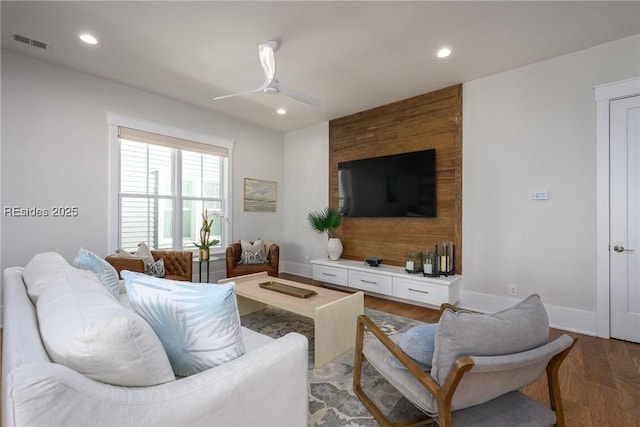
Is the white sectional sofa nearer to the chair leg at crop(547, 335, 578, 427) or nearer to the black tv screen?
the chair leg at crop(547, 335, 578, 427)

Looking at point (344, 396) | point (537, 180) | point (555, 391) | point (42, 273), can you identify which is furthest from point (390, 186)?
point (42, 273)

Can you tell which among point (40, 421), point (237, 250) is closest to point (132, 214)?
point (237, 250)

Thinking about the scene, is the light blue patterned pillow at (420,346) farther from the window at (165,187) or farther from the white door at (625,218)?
the window at (165,187)

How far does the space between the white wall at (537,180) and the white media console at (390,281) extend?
1.56ft

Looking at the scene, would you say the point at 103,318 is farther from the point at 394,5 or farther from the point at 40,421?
the point at 394,5

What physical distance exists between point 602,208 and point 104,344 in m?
3.86

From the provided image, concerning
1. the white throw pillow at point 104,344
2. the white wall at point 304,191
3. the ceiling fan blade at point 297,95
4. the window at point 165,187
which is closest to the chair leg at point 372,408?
the white throw pillow at point 104,344

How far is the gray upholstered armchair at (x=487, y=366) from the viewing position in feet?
3.62

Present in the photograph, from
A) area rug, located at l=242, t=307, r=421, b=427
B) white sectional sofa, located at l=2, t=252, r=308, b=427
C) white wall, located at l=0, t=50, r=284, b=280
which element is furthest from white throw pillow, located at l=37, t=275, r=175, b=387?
white wall, located at l=0, t=50, r=284, b=280

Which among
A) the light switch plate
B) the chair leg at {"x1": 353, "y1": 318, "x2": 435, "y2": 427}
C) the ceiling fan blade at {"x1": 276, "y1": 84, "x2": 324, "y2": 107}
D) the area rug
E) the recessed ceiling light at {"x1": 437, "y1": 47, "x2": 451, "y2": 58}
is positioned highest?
the recessed ceiling light at {"x1": 437, "y1": 47, "x2": 451, "y2": 58}

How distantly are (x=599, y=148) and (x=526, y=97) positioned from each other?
34.4 inches

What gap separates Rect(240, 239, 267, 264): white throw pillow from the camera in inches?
170

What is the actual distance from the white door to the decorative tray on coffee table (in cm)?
285

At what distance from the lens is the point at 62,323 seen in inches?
32.9
